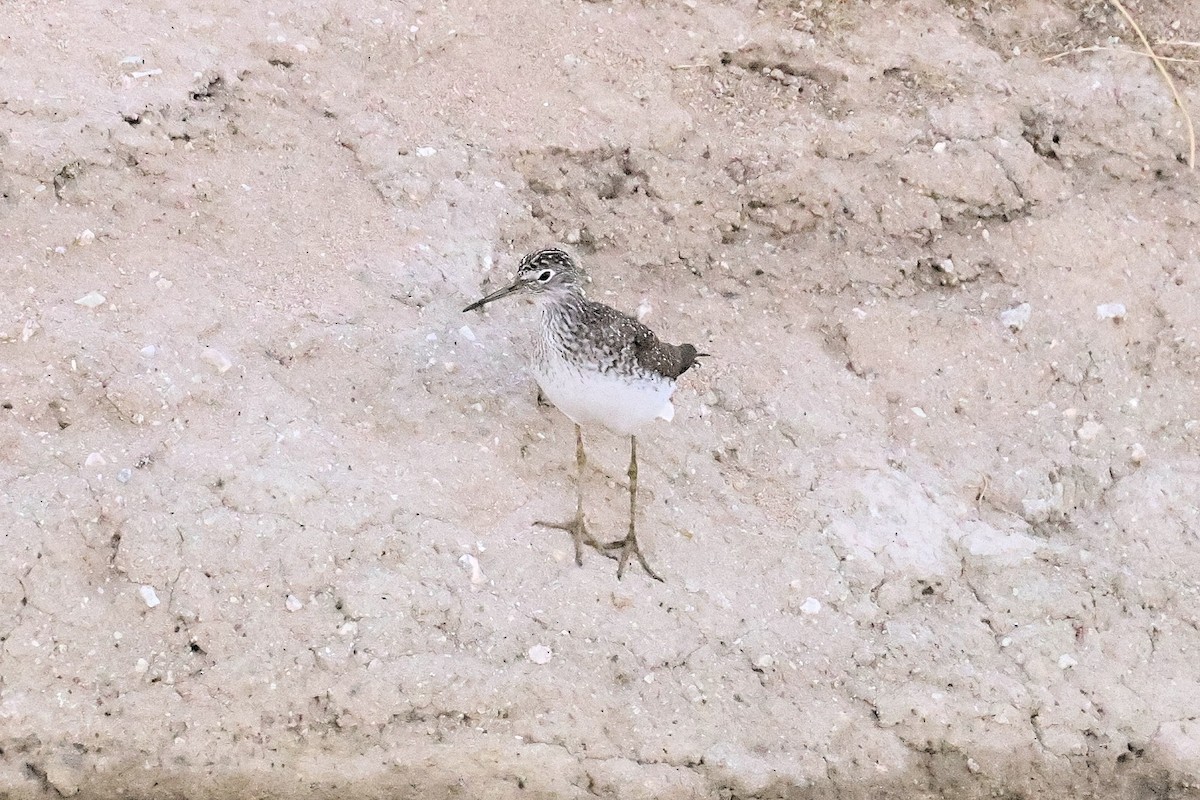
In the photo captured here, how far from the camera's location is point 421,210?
6047 mm

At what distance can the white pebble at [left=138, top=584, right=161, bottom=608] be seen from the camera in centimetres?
451

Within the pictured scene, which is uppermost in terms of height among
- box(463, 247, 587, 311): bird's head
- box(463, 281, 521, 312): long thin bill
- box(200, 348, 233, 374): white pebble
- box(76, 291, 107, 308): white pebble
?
box(463, 247, 587, 311): bird's head

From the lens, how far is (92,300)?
5172 mm

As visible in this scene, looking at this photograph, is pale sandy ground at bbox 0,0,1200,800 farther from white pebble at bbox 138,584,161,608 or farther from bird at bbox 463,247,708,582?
bird at bbox 463,247,708,582

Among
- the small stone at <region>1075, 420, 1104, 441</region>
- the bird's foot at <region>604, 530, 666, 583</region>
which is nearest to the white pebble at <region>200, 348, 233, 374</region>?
the bird's foot at <region>604, 530, 666, 583</region>

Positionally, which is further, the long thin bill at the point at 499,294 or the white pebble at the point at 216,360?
the long thin bill at the point at 499,294

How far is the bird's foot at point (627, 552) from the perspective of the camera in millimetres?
5152

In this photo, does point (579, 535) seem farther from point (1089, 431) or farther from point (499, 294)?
point (1089, 431)

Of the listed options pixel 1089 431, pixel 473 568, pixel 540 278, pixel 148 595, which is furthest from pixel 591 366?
pixel 1089 431

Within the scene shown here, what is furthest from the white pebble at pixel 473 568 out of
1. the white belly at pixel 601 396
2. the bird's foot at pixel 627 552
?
the white belly at pixel 601 396

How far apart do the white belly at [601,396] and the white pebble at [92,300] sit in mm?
1962

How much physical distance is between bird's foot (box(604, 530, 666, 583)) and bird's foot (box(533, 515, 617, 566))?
0.03 meters

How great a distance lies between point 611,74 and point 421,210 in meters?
1.51

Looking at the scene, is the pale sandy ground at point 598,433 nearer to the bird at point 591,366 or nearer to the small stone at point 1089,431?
the small stone at point 1089,431
